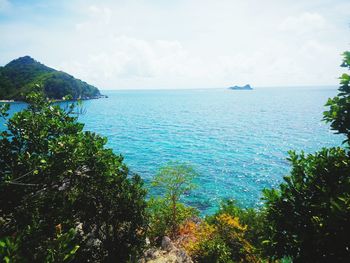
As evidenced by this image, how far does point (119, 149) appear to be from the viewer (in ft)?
201

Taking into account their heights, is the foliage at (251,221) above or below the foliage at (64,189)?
below

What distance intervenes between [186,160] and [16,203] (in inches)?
1678

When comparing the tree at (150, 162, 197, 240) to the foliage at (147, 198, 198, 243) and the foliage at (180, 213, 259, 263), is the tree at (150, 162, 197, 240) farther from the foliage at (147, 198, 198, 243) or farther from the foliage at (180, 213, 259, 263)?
the foliage at (180, 213, 259, 263)

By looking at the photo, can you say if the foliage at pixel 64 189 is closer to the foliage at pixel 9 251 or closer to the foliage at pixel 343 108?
the foliage at pixel 9 251

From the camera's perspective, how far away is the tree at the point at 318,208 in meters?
6.80

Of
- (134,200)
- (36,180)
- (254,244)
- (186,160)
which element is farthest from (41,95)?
(186,160)

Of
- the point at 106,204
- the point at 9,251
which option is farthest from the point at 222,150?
the point at 9,251

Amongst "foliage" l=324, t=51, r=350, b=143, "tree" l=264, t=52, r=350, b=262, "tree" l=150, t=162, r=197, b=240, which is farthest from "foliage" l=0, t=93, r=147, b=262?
"foliage" l=324, t=51, r=350, b=143

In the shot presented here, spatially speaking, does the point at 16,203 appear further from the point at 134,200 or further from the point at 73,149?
the point at 134,200

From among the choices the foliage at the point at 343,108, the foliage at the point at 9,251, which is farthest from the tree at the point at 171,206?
the foliage at the point at 9,251

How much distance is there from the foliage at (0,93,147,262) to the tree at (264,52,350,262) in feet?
23.0

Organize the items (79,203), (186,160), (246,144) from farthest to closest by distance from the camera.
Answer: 1. (246,144)
2. (186,160)
3. (79,203)

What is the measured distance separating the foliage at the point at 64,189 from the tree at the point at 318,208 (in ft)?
23.0

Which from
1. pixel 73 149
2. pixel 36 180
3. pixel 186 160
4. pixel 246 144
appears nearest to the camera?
pixel 73 149
